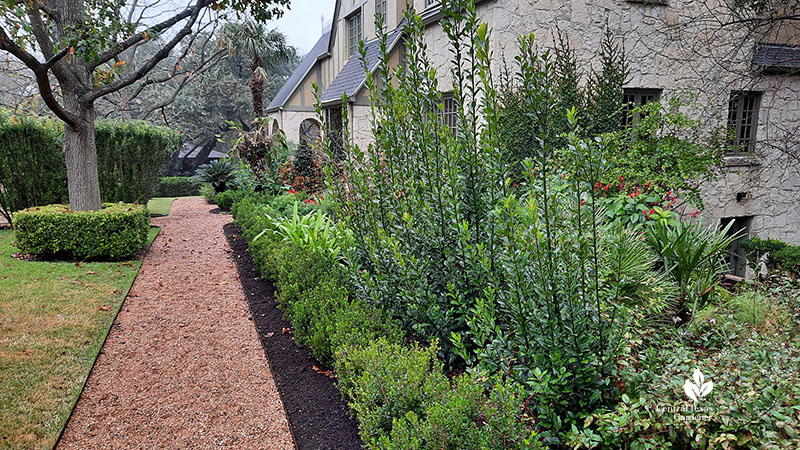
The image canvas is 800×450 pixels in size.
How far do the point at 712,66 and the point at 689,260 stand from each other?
524 cm

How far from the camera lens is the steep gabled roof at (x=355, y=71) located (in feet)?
38.3

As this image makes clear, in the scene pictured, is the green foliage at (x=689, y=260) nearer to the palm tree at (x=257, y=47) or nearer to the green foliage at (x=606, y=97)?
the green foliage at (x=606, y=97)

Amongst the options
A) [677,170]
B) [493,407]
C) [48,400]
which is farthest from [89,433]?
[677,170]

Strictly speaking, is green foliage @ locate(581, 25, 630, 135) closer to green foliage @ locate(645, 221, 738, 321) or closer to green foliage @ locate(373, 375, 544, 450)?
green foliage @ locate(645, 221, 738, 321)

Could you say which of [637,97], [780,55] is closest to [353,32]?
[637,97]

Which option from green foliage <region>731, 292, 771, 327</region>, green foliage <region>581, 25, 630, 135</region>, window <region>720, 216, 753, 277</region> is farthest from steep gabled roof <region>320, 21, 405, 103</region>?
green foliage <region>731, 292, 771, 327</region>

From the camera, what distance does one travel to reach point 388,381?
248cm

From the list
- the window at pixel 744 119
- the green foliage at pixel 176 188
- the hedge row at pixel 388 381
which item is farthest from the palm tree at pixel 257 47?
the hedge row at pixel 388 381

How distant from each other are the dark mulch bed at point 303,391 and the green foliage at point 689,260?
315 centimetres

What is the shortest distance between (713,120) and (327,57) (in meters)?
13.4

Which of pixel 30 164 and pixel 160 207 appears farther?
pixel 160 207

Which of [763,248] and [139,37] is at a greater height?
[139,37]

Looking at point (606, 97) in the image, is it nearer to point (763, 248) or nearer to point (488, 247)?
point (763, 248)

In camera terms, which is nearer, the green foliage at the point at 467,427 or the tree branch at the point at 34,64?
the green foliage at the point at 467,427
